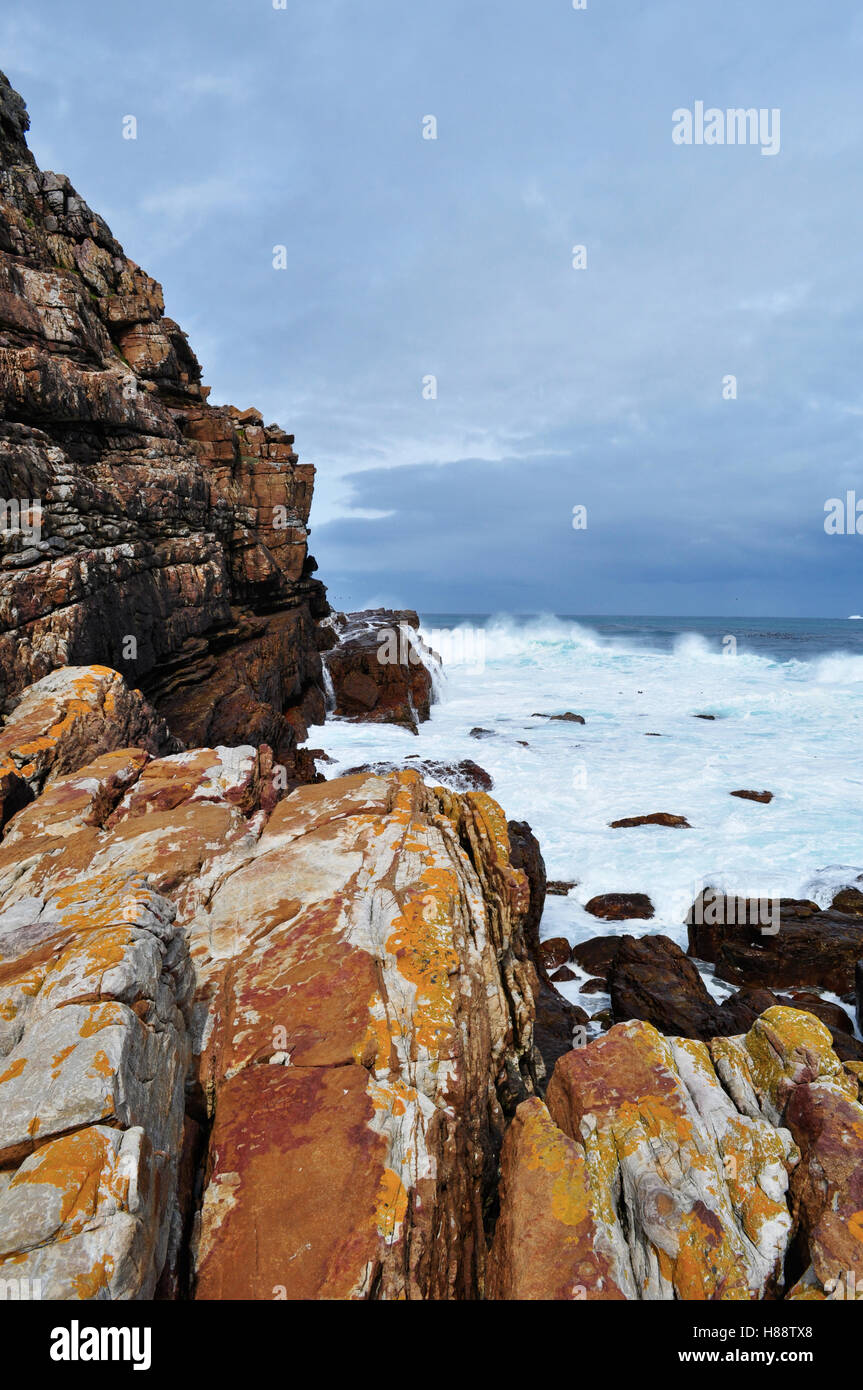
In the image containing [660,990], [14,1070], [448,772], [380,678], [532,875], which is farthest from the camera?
[380,678]

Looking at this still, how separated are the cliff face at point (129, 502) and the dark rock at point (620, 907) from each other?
10770 mm

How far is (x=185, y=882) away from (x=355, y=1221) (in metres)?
4.14

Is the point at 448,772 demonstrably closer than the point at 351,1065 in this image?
No

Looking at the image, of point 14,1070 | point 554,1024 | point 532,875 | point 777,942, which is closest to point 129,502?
point 532,875

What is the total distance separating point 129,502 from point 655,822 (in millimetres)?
20582

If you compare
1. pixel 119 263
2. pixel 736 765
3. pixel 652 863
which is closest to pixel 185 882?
pixel 652 863

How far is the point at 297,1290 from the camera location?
3312 mm

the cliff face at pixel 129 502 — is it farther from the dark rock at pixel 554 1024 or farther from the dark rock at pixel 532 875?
the dark rock at pixel 554 1024

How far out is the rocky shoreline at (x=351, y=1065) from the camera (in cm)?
338

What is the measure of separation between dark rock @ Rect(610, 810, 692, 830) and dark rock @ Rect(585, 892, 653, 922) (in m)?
4.14

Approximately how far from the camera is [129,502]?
58.0 feet

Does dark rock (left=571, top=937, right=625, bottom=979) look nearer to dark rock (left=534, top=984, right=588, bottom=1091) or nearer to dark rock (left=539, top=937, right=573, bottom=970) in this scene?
dark rock (left=539, top=937, right=573, bottom=970)

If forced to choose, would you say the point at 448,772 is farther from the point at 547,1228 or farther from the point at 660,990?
the point at 547,1228

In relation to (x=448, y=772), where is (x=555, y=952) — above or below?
below
